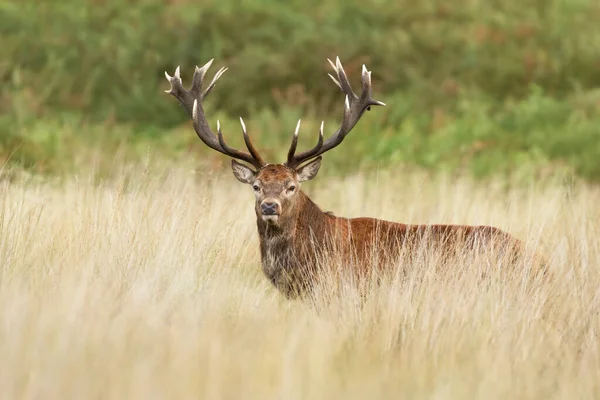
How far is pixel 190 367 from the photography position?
478 cm

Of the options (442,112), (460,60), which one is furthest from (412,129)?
(460,60)

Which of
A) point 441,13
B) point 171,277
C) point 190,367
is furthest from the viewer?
point 441,13

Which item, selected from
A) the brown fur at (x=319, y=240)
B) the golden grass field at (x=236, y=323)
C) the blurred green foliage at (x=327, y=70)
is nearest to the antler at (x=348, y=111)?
the brown fur at (x=319, y=240)

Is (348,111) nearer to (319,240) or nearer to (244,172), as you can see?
(244,172)

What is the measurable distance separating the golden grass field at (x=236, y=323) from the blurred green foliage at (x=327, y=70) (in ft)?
25.1

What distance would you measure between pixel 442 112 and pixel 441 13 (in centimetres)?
614

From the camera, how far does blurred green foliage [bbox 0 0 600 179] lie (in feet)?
54.7

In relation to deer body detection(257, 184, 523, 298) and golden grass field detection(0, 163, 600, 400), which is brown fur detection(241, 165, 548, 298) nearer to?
deer body detection(257, 184, 523, 298)

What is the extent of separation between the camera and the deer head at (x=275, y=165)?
7371 mm

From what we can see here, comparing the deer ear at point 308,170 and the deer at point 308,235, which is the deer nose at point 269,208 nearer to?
the deer at point 308,235

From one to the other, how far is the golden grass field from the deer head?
0.42 m

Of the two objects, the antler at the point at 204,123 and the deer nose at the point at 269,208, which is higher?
the antler at the point at 204,123

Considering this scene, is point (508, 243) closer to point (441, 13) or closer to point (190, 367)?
point (190, 367)

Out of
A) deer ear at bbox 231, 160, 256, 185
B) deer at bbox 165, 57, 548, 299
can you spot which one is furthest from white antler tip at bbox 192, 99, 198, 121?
deer ear at bbox 231, 160, 256, 185
